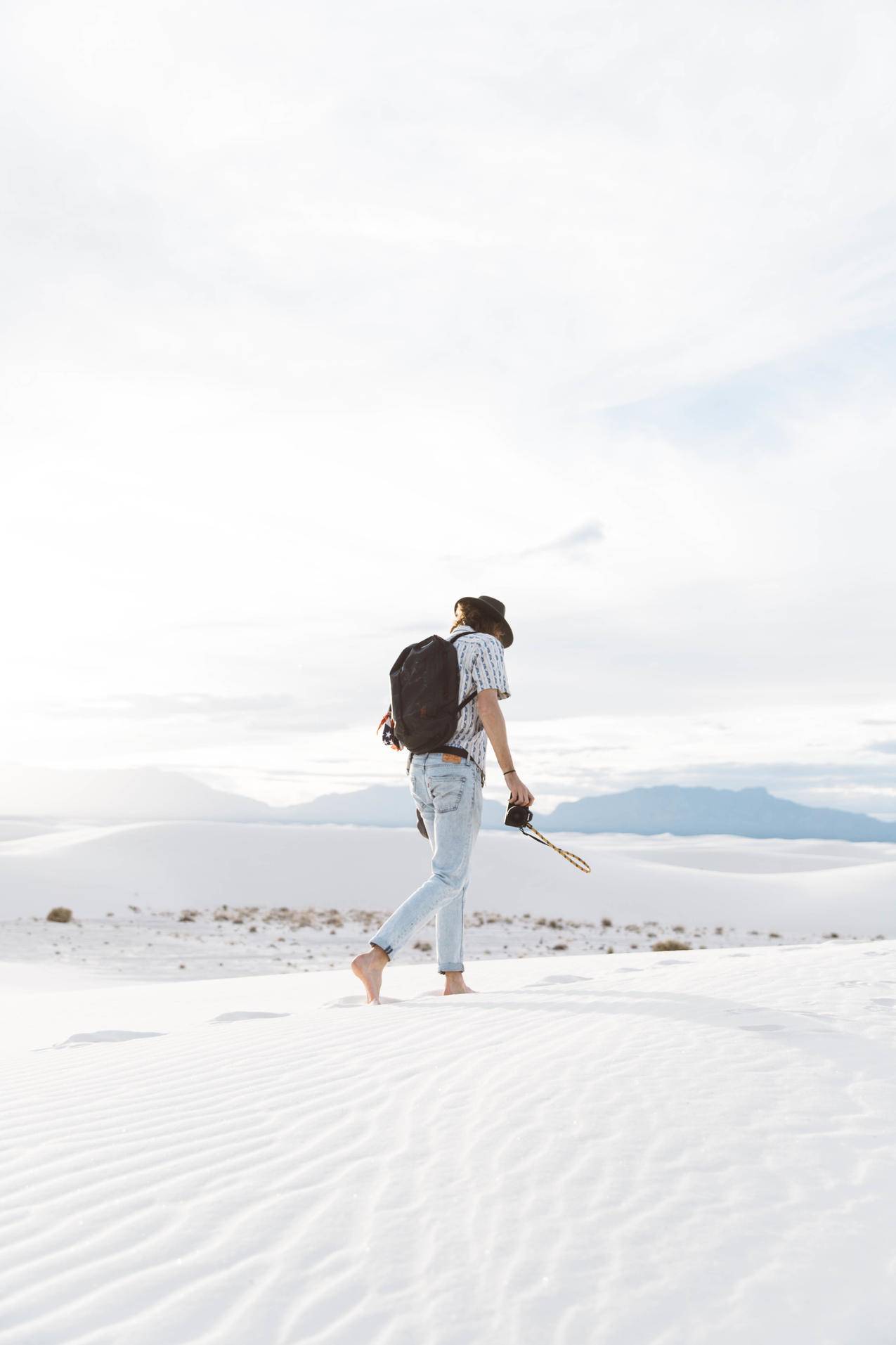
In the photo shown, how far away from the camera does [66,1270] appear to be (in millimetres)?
2279

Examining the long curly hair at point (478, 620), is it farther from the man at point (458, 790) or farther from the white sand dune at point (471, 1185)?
the white sand dune at point (471, 1185)

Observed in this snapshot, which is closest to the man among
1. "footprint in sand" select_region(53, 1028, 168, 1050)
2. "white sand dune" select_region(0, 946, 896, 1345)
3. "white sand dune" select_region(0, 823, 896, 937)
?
"white sand dune" select_region(0, 946, 896, 1345)

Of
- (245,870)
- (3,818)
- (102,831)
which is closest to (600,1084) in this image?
(245,870)

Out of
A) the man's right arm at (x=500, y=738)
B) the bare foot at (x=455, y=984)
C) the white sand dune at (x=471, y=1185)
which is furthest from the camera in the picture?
the bare foot at (x=455, y=984)

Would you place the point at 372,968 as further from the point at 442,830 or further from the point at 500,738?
the point at 500,738

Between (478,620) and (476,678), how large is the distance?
45cm

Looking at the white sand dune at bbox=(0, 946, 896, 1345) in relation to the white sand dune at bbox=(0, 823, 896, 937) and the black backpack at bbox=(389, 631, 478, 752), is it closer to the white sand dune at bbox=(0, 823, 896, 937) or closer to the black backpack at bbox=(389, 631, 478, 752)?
the black backpack at bbox=(389, 631, 478, 752)

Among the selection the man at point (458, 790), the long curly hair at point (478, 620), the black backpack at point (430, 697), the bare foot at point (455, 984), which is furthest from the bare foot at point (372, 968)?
the long curly hair at point (478, 620)

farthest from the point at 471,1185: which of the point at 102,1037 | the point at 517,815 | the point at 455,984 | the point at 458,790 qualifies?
the point at 102,1037

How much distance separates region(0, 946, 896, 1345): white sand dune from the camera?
2094mm

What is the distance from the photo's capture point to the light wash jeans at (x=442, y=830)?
5.33m

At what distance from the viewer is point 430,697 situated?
17.5 ft

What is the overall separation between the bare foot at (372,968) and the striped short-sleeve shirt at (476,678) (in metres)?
1.04

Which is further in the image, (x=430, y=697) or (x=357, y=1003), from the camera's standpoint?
(x=357, y=1003)
